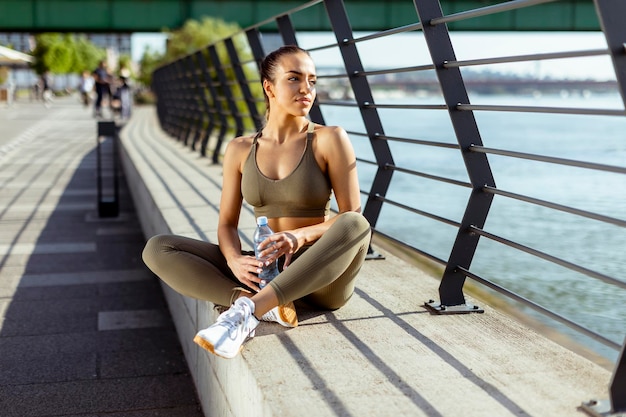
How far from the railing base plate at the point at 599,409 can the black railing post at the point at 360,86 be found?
267 cm

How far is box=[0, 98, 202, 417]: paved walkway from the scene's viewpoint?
4.36 meters

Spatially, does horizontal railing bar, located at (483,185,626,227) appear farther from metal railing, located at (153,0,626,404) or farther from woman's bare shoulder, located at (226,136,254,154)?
woman's bare shoulder, located at (226,136,254,154)

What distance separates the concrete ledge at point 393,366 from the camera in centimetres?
281

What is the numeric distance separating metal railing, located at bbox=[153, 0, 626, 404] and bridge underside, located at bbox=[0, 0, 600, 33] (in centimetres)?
813

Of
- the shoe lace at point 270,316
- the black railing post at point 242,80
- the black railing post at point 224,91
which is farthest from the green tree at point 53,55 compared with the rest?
the shoe lace at point 270,316

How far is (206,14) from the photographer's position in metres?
39.2

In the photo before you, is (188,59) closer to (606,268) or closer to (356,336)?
(606,268)

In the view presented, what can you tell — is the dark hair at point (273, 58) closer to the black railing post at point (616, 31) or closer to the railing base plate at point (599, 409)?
the black railing post at point (616, 31)

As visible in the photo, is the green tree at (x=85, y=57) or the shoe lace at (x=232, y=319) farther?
the green tree at (x=85, y=57)

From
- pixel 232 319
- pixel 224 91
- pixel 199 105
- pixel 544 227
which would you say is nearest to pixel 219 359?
pixel 232 319

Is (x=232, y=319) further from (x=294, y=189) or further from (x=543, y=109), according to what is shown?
(x=543, y=109)

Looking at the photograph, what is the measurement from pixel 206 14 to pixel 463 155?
3661cm

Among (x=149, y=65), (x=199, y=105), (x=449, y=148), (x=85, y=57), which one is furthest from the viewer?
(x=85, y=57)

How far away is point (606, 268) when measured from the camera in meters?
11.3
